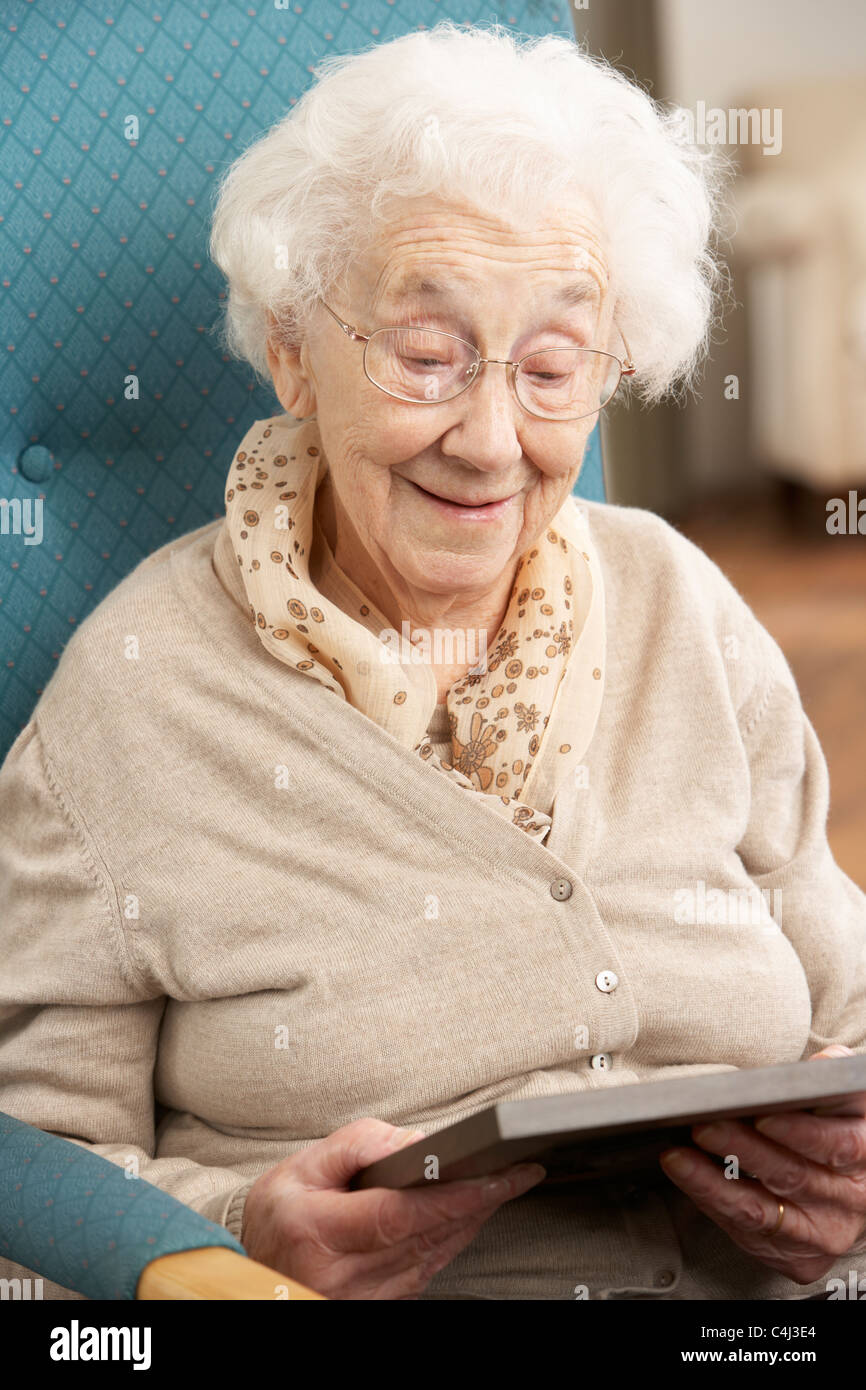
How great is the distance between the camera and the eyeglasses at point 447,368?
109cm

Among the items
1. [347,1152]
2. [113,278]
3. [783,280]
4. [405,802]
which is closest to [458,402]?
[405,802]

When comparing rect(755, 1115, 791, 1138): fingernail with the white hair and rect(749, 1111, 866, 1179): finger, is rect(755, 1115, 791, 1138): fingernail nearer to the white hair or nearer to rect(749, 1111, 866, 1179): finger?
rect(749, 1111, 866, 1179): finger

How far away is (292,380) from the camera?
47.6 inches

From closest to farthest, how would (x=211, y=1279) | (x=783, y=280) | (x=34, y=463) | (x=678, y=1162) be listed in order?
(x=211, y=1279)
(x=678, y=1162)
(x=34, y=463)
(x=783, y=280)

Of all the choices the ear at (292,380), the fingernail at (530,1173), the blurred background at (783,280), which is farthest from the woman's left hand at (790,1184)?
the blurred background at (783,280)

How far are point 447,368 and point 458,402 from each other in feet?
0.09

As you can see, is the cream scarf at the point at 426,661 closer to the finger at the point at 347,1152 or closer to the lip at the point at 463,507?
the lip at the point at 463,507

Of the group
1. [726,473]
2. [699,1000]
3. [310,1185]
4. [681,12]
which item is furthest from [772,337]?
[310,1185]

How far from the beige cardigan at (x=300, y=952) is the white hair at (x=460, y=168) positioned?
283 millimetres

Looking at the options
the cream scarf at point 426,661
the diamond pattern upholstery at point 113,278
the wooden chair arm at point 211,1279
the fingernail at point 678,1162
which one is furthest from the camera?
the diamond pattern upholstery at point 113,278

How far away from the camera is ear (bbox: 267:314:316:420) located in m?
1.20

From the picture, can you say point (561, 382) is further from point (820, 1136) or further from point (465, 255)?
point (820, 1136)

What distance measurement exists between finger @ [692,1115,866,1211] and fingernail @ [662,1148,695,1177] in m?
0.03

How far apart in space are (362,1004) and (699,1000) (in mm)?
290
